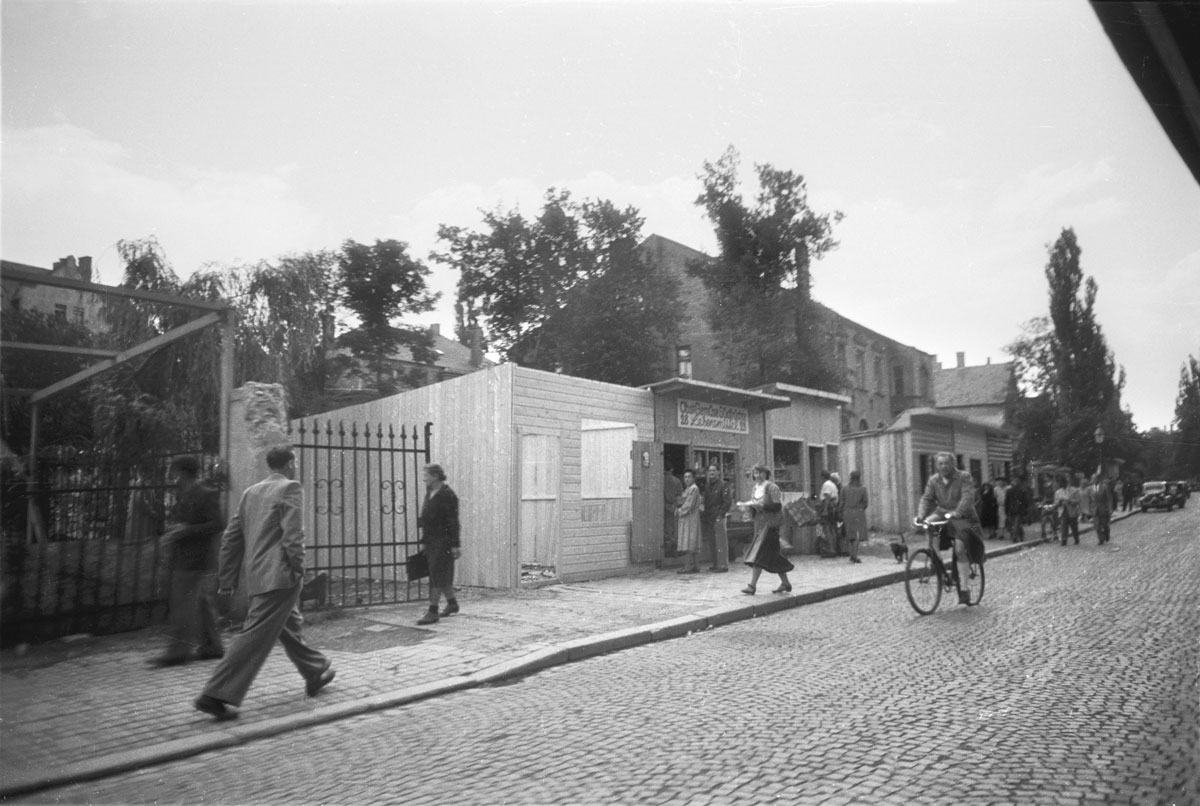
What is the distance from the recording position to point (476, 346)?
41.4m

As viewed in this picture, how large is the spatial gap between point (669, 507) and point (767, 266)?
19.9 meters

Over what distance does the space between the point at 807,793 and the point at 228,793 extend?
2895 millimetres

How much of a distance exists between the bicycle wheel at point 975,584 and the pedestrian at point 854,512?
6151mm

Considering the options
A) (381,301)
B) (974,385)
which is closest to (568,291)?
(381,301)

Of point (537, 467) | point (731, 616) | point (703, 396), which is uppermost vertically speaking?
point (703, 396)

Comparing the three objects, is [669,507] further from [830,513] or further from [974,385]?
[974,385]

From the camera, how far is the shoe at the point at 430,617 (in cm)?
926

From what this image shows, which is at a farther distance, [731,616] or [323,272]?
[323,272]

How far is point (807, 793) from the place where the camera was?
3.76 metres

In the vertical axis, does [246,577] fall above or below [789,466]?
below

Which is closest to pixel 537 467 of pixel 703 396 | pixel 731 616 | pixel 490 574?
pixel 490 574

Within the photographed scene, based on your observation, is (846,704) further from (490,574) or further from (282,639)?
(490,574)

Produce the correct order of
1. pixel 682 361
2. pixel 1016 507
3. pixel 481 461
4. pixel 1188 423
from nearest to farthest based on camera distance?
pixel 1188 423, pixel 481 461, pixel 1016 507, pixel 682 361

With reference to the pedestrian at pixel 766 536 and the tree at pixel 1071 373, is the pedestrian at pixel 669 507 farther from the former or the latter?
the tree at pixel 1071 373
